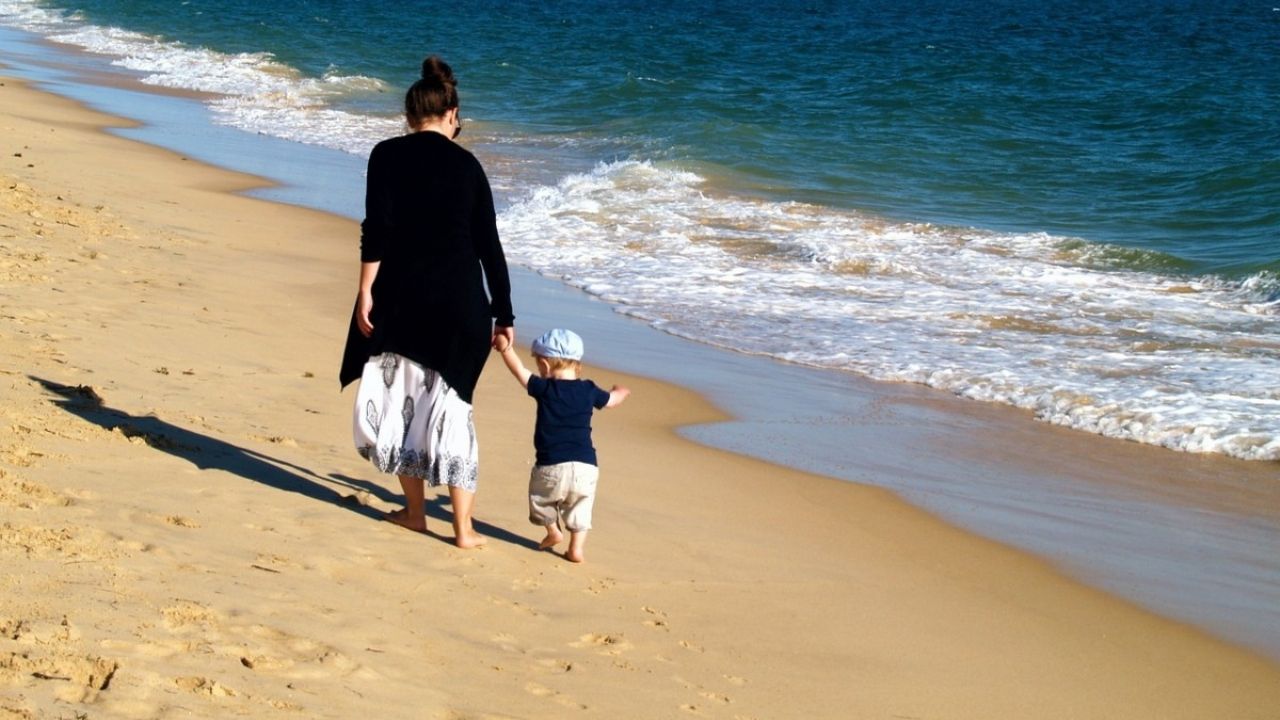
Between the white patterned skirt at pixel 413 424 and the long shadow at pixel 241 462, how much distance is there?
284mm

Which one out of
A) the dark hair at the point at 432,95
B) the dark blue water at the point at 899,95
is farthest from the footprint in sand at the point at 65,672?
the dark blue water at the point at 899,95

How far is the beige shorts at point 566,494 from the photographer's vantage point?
4.86 m

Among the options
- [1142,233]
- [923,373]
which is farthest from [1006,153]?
[923,373]

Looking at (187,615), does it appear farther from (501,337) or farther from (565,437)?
(565,437)

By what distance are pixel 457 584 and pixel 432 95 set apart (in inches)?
58.9

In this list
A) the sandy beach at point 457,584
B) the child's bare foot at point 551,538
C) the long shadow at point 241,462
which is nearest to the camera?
the sandy beach at point 457,584

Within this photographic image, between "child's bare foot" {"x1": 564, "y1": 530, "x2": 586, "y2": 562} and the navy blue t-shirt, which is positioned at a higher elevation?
the navy blue t-shirt

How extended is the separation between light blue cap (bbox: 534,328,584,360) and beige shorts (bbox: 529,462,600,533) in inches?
14.3

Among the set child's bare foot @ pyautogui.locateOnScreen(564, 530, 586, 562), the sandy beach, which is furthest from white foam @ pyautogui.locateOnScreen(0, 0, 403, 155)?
child's bare foot @ pyautogui.locateOnScreen(564, 530, 586, 562)

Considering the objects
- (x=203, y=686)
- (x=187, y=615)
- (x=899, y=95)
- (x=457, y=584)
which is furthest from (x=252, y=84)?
(x=203, y=686)

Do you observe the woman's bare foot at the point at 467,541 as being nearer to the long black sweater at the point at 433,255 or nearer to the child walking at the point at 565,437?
the child walking at the point at 565,437

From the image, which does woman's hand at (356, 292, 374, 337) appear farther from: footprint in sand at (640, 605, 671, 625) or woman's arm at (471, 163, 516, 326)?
footprint in sand at (640, 605, 671, 625)

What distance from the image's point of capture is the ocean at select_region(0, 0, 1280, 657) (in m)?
7.10

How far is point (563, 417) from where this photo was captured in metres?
4.86
